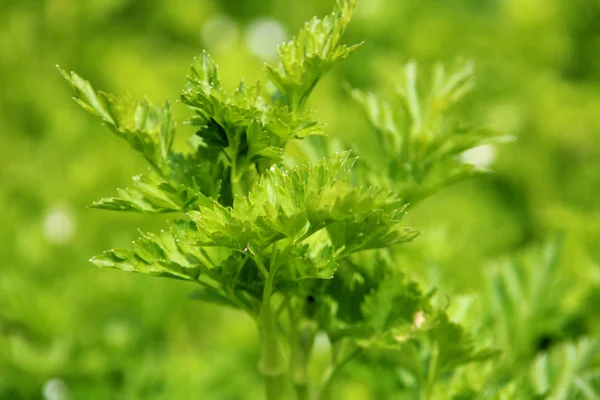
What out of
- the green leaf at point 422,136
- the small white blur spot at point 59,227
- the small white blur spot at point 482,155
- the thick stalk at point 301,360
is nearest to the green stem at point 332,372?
the thick stalk at point 301,360

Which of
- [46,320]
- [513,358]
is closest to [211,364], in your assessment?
[46,320]

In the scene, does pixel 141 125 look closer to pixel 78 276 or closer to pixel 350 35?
pixel 78 276

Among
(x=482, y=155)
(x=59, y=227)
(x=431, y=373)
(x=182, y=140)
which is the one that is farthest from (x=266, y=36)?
(x=431, y=373)

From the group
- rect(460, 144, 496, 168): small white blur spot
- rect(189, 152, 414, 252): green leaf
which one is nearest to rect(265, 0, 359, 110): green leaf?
rect(189, 152, 414, 252): green leaf

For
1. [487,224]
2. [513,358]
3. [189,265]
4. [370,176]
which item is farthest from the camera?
[487,224]

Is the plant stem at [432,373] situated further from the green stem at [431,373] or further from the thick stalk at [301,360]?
the thick stalk at [301,360]

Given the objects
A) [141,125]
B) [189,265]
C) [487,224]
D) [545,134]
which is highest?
[141,125]

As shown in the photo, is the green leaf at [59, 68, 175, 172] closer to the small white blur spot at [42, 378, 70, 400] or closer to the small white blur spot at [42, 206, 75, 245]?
the small white blur spot at [42, 378, 70, 400]
